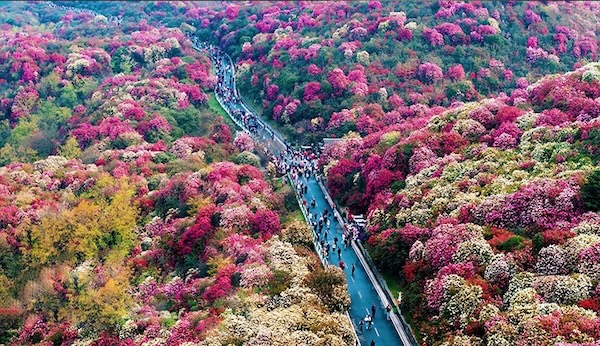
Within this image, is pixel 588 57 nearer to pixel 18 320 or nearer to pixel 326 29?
pixel 326 29

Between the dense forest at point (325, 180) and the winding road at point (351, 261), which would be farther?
the winding road at point (351, 261)

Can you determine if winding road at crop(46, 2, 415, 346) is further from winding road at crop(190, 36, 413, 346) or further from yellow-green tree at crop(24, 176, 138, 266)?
yellow-green tree at crop(24, 176, 138, 266)

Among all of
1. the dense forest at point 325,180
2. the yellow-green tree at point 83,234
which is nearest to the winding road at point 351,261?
the dense forest at point 325,180

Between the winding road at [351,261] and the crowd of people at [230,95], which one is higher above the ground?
the winding road at [351,261]

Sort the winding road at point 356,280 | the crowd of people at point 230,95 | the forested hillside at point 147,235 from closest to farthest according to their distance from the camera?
the forested hillside at point 147,235 < the winding road at point 356,280 < the crowd of people at point 230,95

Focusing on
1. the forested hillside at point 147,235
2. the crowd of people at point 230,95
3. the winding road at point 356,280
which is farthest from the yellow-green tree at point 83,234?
the crowd of people at point 230,95

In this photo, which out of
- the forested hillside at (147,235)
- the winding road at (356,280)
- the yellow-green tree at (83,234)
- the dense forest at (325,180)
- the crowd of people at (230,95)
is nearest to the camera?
the dense forest at (325,180)

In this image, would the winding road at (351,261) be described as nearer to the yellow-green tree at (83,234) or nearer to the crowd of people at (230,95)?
the crowd of people at (230,95)

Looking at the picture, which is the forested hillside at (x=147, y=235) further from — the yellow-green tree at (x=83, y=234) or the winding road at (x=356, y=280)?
the winding road at (x=356, y=280)

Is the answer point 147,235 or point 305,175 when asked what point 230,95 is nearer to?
point 305,175
